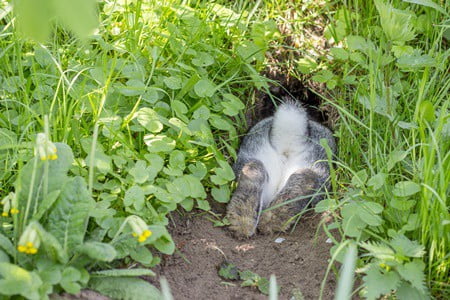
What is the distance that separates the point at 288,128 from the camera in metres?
4.11

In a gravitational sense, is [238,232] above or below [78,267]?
below

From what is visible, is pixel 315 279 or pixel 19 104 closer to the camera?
pixel 315 279

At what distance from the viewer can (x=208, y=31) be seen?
4020 mm

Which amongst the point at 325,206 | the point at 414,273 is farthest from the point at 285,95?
the point at 414,273

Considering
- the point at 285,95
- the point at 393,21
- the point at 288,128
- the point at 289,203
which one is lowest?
the point at 289,203

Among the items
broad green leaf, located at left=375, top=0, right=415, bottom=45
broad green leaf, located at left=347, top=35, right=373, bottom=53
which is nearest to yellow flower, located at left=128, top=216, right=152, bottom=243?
broad green leaf, located at left=375, top=0, right=415, bottom=45

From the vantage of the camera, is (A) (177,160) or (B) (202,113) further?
(B) (202,113)

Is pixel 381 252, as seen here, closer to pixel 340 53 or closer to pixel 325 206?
pixel 325 206

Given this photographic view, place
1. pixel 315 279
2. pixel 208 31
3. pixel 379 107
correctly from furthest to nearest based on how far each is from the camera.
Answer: pixel 208 31, pixel 379 107, pixel 315 279

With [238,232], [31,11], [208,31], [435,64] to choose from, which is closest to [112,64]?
[208,31]

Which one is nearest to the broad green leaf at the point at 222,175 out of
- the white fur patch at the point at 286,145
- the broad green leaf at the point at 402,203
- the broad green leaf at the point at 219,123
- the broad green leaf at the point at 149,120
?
the broad green leaf at the point at 219,123

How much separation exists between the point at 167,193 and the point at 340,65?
1.63 metres

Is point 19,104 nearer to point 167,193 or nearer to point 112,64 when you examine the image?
point 112,64

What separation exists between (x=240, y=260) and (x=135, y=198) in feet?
2.10
